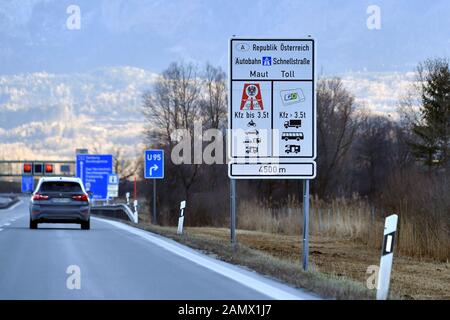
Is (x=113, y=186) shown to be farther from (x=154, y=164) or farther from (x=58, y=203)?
(x=58, y=203)

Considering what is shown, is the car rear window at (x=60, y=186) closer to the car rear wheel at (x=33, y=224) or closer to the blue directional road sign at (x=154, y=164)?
the car rear wheel at (x=33, y=224)

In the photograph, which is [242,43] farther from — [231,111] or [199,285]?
[199,285]

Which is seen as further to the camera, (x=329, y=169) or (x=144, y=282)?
(x=329, y=169)

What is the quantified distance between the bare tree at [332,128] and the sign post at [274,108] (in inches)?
1970

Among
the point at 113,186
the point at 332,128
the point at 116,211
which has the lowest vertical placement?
the point at 116,211

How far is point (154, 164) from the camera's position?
3931 centimetres

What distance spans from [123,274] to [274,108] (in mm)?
5332

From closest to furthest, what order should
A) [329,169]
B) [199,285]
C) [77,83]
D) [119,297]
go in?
[119,297] → [199,285] → [329,169] → [77,83]

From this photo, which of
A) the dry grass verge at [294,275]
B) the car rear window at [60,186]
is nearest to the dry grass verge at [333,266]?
the dry grass verge at [294,275]

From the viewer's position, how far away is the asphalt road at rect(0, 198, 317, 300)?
12492 mm

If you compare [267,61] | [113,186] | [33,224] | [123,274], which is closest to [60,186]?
[33,224]

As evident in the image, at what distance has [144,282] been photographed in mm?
13852

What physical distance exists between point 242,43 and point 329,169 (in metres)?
51.8

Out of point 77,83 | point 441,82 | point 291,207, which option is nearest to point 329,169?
point 441,82
